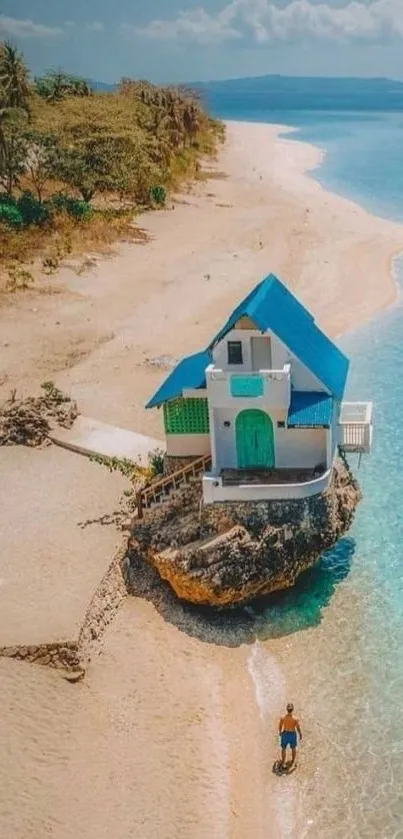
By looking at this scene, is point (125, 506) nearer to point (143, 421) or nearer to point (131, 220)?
point (143, 421)

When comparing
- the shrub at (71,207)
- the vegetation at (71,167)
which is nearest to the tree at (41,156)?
the vegetation at (71,167)

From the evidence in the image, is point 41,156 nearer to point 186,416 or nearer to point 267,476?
point 186,416

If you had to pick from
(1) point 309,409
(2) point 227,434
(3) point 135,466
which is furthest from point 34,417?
(1) point 309,409

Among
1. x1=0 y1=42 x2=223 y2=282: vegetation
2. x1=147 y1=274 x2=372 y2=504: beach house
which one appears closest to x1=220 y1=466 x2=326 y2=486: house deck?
x1=147 y1=274 x2=372 y2=504: beach house

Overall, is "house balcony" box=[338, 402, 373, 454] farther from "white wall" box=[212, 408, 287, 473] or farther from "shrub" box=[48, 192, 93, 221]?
"shrub" box=[48, 192, 93, 221]

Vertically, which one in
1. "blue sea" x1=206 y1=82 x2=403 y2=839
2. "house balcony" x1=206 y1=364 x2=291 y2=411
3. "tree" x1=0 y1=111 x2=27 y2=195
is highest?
"tree" x1=0 y1=111 x2=27 y2=195

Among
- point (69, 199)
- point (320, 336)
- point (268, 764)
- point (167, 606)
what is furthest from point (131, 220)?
point (268, 764)
